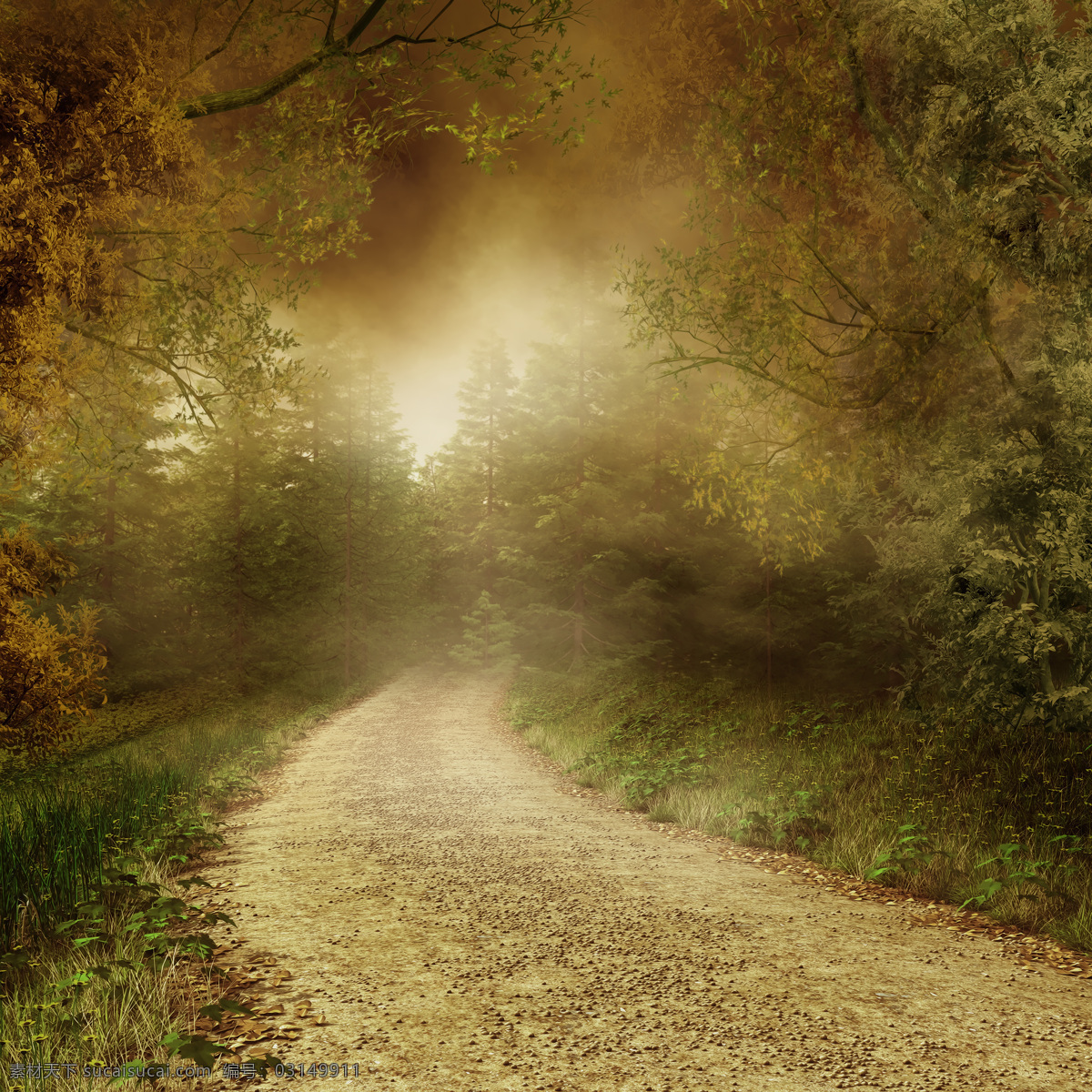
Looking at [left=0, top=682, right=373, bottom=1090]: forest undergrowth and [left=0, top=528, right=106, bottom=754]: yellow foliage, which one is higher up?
[left=0, top=528, right=106, bottom=754]: yellow foliage

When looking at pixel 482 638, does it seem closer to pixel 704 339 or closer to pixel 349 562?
pixel 349 562

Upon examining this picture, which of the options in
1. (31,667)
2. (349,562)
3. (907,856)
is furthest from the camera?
(349,562)

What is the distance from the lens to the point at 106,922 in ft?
15.1

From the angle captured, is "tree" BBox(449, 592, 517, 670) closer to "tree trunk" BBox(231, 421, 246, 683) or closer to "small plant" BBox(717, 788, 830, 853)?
"tree trunk" BBox(231, 421, 246, 683)

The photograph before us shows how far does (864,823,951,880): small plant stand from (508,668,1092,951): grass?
0.04 feet

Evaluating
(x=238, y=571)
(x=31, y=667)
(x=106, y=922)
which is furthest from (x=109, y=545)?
(x=106, y=922)

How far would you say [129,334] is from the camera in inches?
337

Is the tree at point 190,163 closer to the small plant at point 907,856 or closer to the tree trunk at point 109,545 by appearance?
the small plant at point 907,856

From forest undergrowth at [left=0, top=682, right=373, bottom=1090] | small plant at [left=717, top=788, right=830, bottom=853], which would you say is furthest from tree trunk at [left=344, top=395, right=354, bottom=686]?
small plant at [left=717, top=788, right=830, bottom=853]

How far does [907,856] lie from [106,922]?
610 centimetres

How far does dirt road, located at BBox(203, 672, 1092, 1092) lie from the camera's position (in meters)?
3.38

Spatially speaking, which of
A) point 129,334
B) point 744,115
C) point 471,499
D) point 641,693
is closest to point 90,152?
point 129,334

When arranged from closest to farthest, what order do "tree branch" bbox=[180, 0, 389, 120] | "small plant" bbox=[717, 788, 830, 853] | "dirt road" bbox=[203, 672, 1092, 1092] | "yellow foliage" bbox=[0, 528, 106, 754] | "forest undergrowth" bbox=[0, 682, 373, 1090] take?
"forest undergrowth" bbox=[0, 682, 373, 1090]
"dirt road" bbox=[203, 672, 1092, 1092]
"tree branch" bbox=[180, 0, 389, 120]
"small plant" bbox=[717, 788, 830, 853]
"yellow foliage" bbox=[0, 528, 106, 754]

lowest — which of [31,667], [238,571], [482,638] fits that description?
[482,638]
